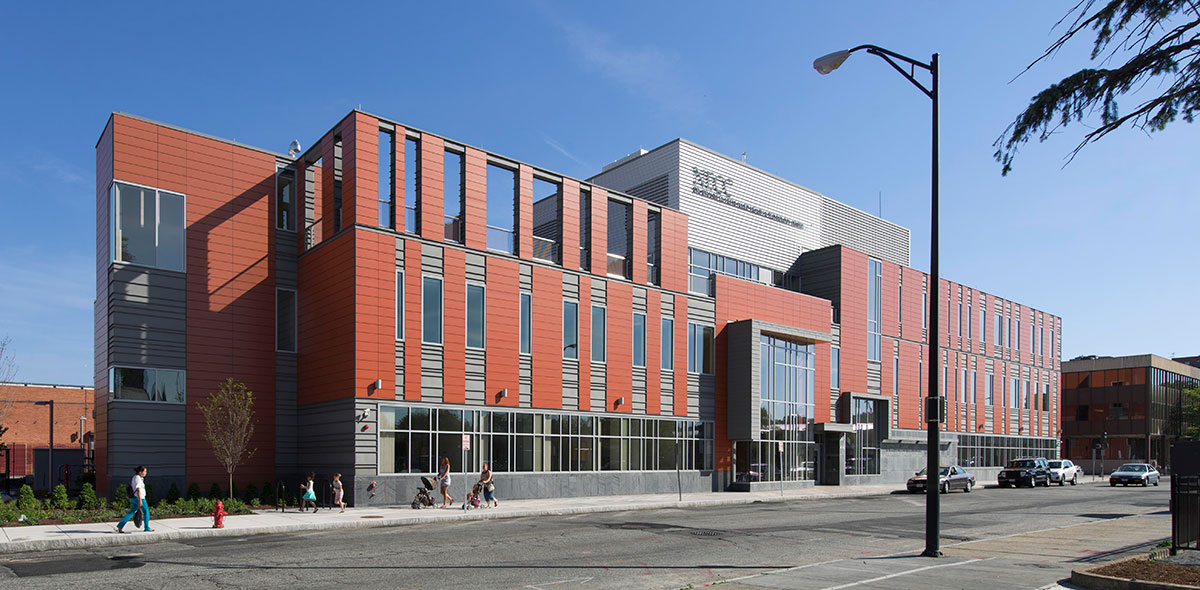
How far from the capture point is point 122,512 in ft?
79.5

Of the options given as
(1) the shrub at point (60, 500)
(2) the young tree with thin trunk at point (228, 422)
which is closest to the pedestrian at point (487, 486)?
(2) the young tree with thin trunk at point (228, 422)

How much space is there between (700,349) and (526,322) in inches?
411

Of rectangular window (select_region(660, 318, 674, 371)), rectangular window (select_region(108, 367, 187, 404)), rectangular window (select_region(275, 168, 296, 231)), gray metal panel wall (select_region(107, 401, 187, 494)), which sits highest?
rectangular window (select_region(275, 168, 296, 231))

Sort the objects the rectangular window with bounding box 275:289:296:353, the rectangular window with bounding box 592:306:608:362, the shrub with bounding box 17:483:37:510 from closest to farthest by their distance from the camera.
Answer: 1. the shrub with bounding box 17:483:37:510
2. the rectangular window with bounding box 275:289:296:353
3. the rectangular window with bounding box 592:306:608:362

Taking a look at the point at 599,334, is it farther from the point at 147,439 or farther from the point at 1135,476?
the point at 1135,476

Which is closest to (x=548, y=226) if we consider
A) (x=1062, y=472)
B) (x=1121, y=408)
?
(x=1062, y=472)

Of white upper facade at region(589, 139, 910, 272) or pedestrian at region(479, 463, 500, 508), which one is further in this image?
white upper facade at region(589, 139, 910, 272)

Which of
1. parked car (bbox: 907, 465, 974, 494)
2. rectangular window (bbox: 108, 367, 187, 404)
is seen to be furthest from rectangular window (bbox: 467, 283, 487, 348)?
parked car (bbox: 907, 465, 974, 494)

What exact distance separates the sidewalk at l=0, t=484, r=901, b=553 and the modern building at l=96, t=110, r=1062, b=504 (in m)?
2.58

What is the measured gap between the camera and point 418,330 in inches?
1197

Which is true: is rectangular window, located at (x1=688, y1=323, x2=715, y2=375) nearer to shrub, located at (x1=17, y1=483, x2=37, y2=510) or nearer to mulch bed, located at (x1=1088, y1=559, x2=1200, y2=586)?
shrub, located at (x1=17, y1=483, x2=37, y2=510)

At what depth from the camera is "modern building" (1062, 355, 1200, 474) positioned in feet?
282

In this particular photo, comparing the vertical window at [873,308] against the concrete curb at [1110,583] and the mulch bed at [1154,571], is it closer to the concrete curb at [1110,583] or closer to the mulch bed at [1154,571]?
the mulch bed at [1154,571]

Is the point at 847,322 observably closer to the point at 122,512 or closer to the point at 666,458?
the point at 666,458
